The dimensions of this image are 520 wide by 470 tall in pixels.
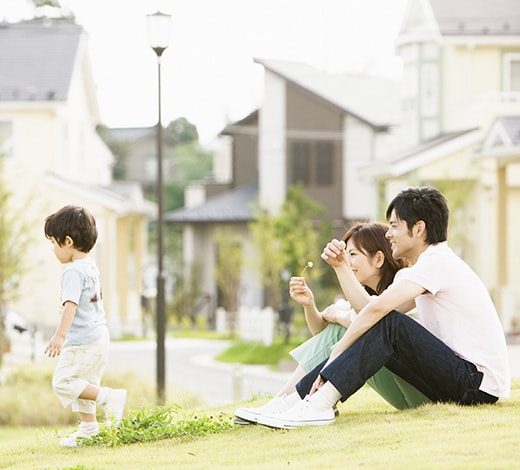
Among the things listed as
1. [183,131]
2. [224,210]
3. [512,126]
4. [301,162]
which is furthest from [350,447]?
[183,131]

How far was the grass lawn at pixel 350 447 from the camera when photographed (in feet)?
21.0

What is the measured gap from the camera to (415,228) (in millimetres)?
7523

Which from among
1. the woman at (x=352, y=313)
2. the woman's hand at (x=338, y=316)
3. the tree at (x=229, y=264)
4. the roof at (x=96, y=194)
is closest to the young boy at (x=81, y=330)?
the woman at (x=352, y=313)

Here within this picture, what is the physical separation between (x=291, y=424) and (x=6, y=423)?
33.3 ft

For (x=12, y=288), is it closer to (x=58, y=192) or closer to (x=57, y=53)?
(x=58, y=192)

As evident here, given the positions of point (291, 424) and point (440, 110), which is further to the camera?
point (440, 110)

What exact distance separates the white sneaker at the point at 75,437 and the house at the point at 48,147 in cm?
2238

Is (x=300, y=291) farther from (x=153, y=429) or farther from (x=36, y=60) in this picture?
(x=36, y=60)

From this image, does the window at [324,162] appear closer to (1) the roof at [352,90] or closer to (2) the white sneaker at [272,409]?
(1) the roof at [352,90]

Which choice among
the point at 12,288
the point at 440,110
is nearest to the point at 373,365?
the point at 12,288

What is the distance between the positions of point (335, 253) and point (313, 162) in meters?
33.6

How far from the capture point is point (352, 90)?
43875 mm

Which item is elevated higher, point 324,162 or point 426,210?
point 324,162

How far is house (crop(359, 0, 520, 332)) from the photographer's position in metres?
28.6
